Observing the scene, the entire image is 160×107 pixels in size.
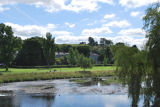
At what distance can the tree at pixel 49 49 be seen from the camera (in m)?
75.1

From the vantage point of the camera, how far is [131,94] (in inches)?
570

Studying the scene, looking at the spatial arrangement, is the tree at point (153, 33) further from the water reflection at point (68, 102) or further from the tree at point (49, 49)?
the tree at point (49, 49)

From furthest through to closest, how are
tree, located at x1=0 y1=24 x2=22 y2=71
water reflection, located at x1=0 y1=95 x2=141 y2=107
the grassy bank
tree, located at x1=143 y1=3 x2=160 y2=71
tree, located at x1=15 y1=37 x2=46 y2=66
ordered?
tree, located at x1=15 y1=37 x2=46 y2=66 < tree, located at x1=0 y1=24 x2=22 y2=71 < the grassy bank < water reflection, located at x1=0 y1=95 x2=141 y2=107 < tree, located at x1=143 y1=3 x2=160 y2=71

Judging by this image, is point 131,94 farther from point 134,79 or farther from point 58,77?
point 58,77

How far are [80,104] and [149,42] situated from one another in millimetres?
12210

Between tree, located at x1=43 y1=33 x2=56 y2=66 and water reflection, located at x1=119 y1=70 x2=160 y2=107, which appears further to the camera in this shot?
tree, located at x1=43 y1=33 x2=56 y2=66

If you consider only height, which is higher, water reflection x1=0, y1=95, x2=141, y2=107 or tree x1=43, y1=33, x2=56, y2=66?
tree x1=43, y1=33, x2=56, y2=66

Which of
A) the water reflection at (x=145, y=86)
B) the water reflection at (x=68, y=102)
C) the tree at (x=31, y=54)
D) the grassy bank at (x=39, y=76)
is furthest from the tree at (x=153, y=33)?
the tree at (x=31, y=54)

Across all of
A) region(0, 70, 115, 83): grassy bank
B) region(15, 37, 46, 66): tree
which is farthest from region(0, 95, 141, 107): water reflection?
region(15, 37, 46, 66): tree

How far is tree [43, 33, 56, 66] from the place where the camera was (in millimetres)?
75125

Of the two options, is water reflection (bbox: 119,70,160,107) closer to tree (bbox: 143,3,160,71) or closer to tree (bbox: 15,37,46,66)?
tree (bbox: 143,3,160,71)

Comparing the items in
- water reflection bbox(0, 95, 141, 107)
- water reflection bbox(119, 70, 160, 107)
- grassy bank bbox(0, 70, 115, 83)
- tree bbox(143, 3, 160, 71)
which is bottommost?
water reflection bbox(0, 95, 141, 107)

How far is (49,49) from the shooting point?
75.6 m

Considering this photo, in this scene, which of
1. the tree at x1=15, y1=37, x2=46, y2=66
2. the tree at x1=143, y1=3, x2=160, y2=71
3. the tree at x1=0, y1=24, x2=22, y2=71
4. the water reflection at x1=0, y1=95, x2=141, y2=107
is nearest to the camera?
the tree at x1=143, y1=3, x2=160, y2=71
